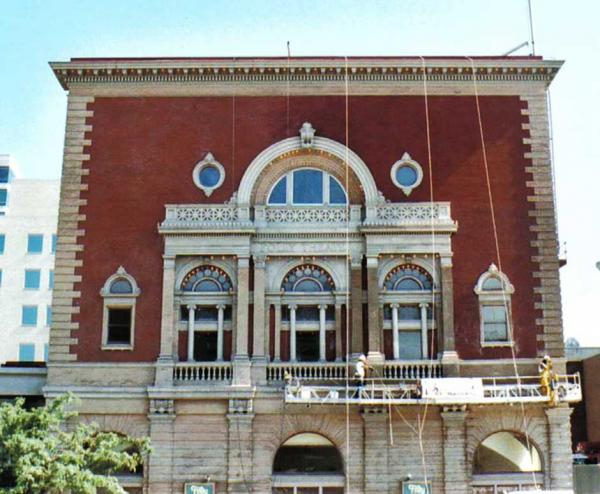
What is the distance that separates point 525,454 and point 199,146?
16564 mm

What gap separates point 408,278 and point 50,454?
554 inches

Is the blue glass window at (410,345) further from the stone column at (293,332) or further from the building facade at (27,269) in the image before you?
the building facade at (27,269)

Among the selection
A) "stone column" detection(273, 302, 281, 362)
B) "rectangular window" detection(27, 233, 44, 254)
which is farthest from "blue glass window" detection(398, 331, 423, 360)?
"rectangular window" detection(27, 233, 44, 254)

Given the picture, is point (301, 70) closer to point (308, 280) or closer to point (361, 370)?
point (308, 280)

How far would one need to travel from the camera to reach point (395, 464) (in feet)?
113

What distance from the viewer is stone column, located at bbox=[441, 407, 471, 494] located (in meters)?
34.1

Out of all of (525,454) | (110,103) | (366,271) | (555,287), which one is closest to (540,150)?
(555,287)

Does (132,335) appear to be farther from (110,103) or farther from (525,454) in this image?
(525,454)

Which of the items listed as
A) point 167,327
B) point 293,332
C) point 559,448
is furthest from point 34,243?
point 559,448

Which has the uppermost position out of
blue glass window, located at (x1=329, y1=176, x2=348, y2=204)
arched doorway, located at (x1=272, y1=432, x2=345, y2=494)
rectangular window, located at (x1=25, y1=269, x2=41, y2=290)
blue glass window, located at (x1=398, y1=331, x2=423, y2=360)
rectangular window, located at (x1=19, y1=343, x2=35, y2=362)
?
rectangular window, located at (x1=25, y1=269, x2=41, y2=290)

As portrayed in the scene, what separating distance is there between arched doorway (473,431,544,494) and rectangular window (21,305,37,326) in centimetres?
4322

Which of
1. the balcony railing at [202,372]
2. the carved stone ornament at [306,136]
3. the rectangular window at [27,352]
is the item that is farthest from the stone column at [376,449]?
the rectangular window at [27,352]

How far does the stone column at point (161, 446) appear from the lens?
3422 centimetres

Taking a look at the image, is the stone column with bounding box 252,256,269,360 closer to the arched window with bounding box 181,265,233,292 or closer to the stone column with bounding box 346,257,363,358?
the arched window with bounding box 181,265,233,292
